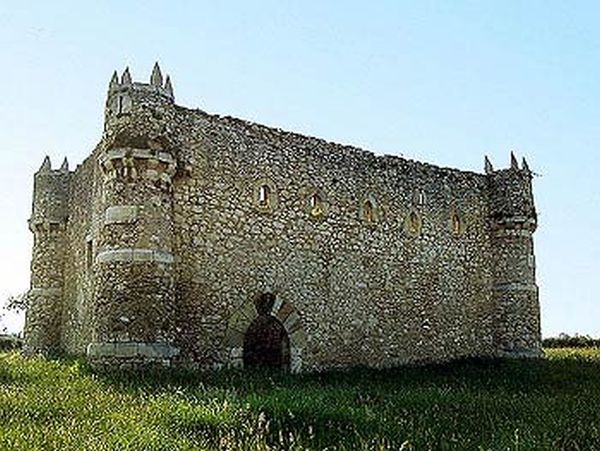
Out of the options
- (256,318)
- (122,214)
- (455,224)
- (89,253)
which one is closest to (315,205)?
(256,318)

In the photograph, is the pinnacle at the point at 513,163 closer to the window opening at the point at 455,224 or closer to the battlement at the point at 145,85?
the window opening at the point at 455,224

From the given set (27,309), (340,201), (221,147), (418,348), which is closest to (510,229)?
(418,348)

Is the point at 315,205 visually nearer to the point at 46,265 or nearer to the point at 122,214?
the point at 122,214

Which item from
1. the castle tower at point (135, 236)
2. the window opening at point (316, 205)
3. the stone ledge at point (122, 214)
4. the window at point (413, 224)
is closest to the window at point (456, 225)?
the window at point (413, 224)

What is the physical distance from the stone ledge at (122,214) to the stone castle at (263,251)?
24 millimetres

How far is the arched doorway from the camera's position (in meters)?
18.0

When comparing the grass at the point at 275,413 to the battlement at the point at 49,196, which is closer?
the grass at the point at 275,413

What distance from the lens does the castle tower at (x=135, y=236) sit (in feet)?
47.3

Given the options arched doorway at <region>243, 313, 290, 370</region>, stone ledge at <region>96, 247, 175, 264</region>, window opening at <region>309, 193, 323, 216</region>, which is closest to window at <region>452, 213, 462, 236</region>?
window opening at <region>309, 193, 323, 216</region>

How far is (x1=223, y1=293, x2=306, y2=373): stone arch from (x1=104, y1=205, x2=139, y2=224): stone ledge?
3231mm

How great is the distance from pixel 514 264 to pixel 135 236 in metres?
12.8

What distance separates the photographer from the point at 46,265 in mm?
21344

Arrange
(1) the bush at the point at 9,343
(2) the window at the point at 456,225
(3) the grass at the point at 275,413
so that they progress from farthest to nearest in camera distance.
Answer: (1) the bush at the point at 9,343 → (2) the window at the point at 456,225 → (3) the grass at the point at 275,413

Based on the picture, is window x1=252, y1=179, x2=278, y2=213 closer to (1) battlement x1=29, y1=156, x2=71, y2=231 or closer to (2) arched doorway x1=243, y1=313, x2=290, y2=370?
(2) arched doorway x1=243, y1=313, x2=290, y2=370
